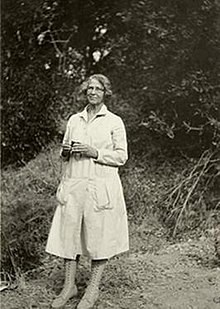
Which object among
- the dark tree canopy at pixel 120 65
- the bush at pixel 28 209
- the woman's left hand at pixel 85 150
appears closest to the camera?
the woman's left hand at pixel 85 150

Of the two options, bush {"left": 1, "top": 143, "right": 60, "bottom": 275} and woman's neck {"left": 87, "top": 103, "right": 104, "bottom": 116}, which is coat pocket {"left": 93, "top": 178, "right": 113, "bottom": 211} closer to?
woman's neck {"left": 87, "top": 103, "right": 104, "bottom": 116}

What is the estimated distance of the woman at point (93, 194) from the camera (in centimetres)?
251

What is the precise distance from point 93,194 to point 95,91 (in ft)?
1.41

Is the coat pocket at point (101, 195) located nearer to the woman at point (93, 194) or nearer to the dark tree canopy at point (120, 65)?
the woman at point (93, 194)

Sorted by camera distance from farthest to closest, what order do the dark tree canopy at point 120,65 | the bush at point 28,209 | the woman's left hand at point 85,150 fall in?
the bush at point 28,209 < the dark tree canopy at point 120,65 < the woman's left hand at point 85,150

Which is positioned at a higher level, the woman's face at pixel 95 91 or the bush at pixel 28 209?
the woman's face at pixel 95 91

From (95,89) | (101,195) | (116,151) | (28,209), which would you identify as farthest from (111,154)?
(28,209)

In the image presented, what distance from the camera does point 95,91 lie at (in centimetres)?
254

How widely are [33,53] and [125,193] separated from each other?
3.67 ft

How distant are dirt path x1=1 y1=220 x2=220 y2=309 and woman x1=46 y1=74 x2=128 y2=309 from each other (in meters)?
0.18

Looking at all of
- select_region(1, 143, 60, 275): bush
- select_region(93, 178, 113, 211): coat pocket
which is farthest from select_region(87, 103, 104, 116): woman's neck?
select_region(1, 143, 60, 275): bush

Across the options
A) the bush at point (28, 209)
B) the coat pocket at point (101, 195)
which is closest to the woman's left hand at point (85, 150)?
the coat pocket at point (101, 195)

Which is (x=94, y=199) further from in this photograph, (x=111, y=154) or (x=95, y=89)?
(x=95, y=89)

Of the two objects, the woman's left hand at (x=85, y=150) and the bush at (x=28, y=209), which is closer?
the woman's left hand at (x=85, y=150)
